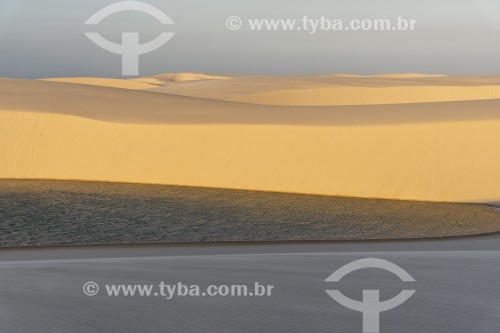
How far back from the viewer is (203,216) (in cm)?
1495

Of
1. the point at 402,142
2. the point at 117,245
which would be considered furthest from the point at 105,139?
the point at 117,245

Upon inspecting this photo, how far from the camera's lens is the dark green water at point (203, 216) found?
43.6ft

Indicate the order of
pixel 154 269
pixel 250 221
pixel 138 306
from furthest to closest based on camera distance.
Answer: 1. pixel 250 221
2. pixel 154 269
3. pixel 138 306

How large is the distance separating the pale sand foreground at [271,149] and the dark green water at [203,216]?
123 centimetres

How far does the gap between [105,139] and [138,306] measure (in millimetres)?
13723

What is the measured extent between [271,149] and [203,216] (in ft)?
21.5

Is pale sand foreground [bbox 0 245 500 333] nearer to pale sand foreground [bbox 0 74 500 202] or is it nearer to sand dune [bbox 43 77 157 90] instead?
pale sand foreground [bbox 0 74 500 202]

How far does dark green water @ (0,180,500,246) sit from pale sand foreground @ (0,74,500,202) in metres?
1.23

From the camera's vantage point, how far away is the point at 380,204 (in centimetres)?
1784

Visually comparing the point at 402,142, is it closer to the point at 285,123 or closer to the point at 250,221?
the point at 285,123

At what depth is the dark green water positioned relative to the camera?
13.3m

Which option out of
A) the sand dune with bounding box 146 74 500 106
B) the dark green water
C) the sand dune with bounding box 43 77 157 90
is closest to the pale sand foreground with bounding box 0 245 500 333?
the dark green water

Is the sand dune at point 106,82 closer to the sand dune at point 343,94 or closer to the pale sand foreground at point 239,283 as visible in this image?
the sand dune at point 343,94

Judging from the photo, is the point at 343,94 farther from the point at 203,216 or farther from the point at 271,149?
the point at 203,216
